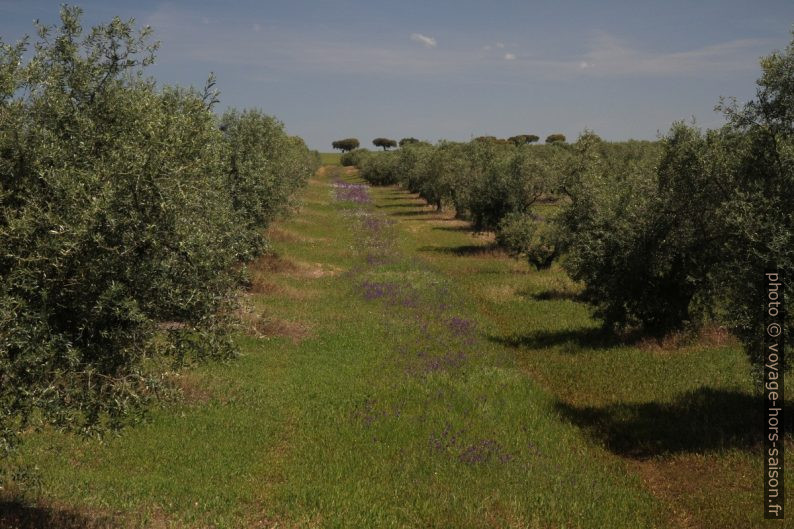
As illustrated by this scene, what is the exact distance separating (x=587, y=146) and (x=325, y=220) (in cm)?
4004

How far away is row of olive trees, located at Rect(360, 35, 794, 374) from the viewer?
50.4 feet

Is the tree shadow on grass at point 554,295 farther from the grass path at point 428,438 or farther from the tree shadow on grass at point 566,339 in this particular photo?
the tree shadow on grass at point 566,339

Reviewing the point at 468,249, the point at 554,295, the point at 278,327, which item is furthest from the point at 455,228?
the point at 278,327

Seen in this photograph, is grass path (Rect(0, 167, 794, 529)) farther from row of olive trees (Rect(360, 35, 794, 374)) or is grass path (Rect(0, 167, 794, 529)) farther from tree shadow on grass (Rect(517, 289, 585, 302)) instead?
tree shadow on grass (Rect(517, 289, 585, 302))

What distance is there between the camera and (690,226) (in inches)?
834

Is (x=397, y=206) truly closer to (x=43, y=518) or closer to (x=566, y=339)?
(x=566, y=339)

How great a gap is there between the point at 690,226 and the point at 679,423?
283 inches

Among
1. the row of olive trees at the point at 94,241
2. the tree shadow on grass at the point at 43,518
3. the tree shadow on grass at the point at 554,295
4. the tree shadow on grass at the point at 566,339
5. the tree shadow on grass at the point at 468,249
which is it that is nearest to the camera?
the row of olive trees at the point at 94,241

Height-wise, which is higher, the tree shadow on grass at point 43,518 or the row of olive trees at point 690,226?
the row of olive trees at point 690,226

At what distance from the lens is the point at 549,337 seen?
88.7ft

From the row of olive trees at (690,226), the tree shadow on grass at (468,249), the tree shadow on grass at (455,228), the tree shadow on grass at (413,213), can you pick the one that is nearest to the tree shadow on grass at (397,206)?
the tree shadow on grass at (413,213)

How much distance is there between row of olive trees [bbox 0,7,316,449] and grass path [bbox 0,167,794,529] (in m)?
1.67

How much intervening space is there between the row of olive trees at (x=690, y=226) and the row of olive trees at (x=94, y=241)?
41.3 feet

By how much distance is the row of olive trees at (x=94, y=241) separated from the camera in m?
8.77
